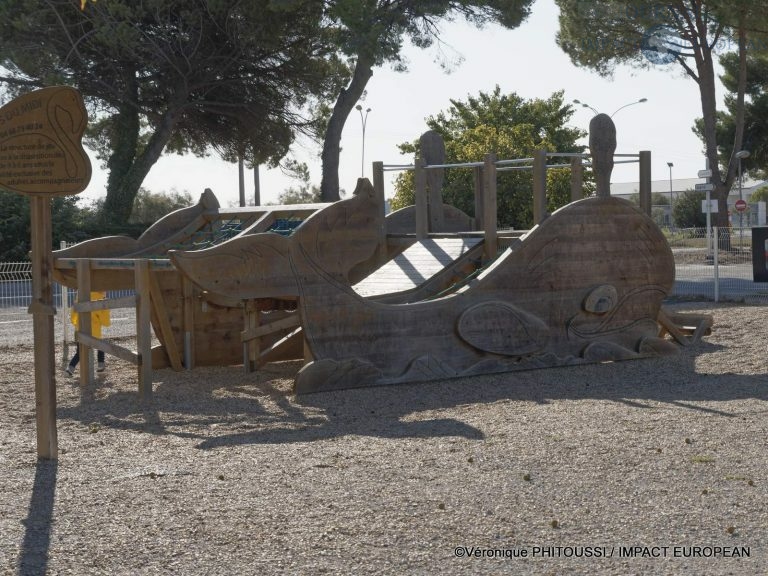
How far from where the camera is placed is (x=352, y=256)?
31.2ft

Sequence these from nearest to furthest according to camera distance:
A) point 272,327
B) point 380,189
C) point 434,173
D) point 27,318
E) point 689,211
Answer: point 272,327, point 380,189, point 434,173, point 27,318, point 689,211

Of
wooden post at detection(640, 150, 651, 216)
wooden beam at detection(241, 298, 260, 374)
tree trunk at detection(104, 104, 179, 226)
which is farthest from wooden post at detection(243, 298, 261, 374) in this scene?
tree trunk at detection(104, 104, 179, 226)

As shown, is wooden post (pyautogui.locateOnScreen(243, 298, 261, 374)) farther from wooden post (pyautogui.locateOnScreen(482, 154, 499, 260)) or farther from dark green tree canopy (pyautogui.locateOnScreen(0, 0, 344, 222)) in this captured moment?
dark green tree canopy (pyautogui.locateOnScreen(0, 0, 344, 222))

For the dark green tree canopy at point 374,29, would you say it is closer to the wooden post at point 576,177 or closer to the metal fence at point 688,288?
the metal fence at point 688,288

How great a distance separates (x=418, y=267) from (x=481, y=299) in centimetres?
130

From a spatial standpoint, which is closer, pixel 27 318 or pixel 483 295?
pixel 483 295

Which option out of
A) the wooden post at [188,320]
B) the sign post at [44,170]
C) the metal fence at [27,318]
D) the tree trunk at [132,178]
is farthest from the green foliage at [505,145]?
the sign post at [44,170]

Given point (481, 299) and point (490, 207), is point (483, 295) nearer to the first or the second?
point (481, 299)

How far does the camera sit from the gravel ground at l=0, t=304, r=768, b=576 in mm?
4656

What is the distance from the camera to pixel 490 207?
11.3 meters

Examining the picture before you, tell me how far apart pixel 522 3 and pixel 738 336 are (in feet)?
58.9

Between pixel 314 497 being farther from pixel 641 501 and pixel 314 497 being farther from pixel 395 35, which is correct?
pixel 395 35

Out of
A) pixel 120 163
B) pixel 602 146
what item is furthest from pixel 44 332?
pixel 120 163

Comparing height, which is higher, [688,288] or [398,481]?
[688,288]
